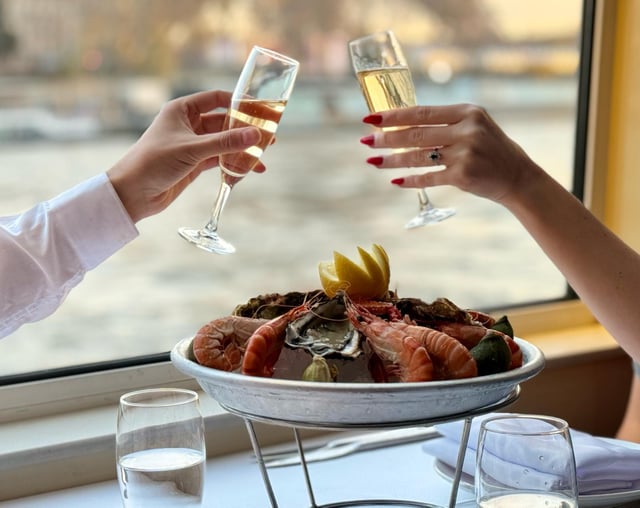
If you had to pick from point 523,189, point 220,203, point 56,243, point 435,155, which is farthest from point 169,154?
point 523,189

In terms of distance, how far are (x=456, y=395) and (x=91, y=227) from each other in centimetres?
57

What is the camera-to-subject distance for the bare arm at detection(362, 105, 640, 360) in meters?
1.03

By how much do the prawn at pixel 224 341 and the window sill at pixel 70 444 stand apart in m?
0.49

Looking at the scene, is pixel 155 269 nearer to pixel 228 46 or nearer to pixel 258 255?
pixel 258 255

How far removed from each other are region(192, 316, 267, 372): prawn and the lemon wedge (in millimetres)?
94

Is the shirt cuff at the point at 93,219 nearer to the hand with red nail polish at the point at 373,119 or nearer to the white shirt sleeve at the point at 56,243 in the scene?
the white shirt sleeve at the point at 56,243

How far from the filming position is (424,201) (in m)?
1.20

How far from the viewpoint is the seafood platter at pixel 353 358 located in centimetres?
76

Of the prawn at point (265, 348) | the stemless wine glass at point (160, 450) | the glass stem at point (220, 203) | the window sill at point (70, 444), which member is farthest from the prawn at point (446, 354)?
the window sill at point (70, 444)

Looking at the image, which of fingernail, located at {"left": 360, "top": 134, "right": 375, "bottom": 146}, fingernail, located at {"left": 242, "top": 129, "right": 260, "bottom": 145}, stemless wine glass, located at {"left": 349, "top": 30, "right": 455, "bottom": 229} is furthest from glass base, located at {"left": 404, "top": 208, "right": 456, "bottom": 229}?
fingernail, located at {"left": 242, "top": 129, "right": 260, "bottom": 145}

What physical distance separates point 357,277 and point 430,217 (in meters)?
0.23

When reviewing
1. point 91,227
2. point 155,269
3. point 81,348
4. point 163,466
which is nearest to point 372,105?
point 91,227

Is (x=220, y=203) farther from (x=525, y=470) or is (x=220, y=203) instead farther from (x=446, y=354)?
(x=525, y=470)

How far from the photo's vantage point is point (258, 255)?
6.17m
